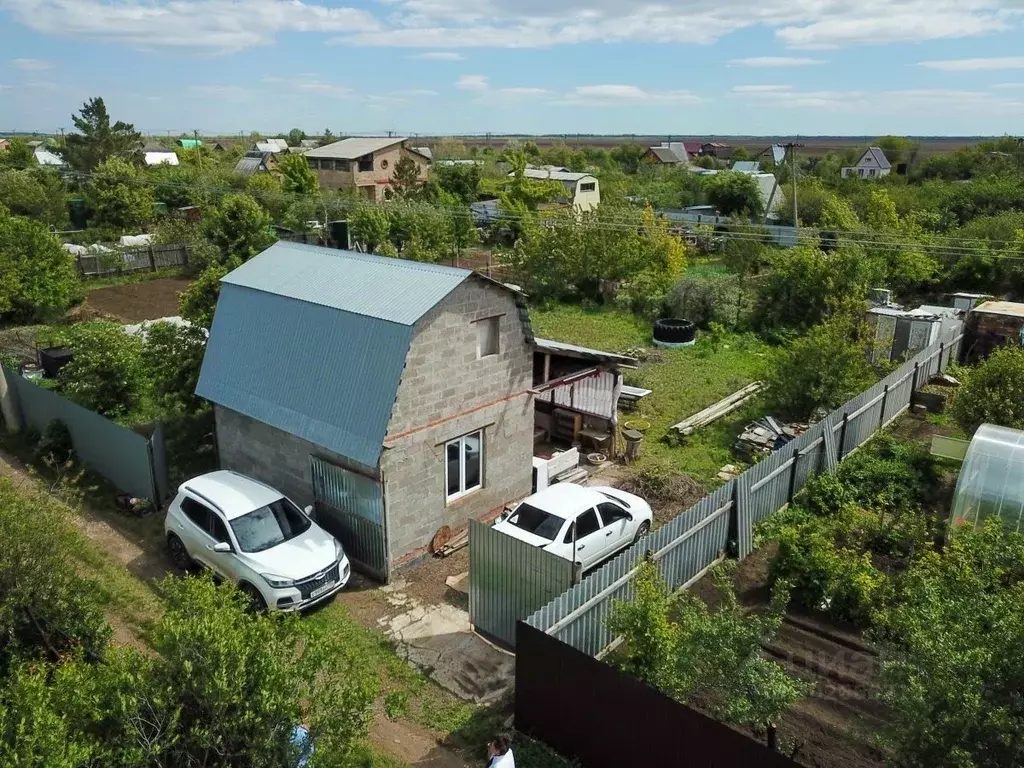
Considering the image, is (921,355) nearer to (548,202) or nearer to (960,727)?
(960,727)

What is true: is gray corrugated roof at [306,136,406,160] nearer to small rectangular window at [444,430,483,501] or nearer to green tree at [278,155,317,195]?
green tree at [278,155,317,195]

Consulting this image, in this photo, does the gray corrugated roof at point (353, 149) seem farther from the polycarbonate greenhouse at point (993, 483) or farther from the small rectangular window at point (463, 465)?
the polycarbonate greenhouse at point (993, 483)

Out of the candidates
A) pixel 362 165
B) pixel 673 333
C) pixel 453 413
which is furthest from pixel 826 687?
pixel 362 165

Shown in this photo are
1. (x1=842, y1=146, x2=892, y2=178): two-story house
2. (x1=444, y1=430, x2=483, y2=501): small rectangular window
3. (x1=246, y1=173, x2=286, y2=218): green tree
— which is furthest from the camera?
(x1=842, y1=146, x2=892, y2=178): two-story house

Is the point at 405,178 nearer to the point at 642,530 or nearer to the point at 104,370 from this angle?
the point at 104,370

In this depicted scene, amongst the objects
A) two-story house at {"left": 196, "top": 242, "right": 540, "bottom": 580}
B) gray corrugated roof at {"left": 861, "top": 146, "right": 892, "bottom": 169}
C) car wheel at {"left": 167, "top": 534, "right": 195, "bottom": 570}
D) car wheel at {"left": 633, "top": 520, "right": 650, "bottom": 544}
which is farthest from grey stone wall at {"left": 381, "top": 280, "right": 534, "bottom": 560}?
gray corrugated roof at {"left": 861, "top": 146, "right": 892, "bottom": 169}
